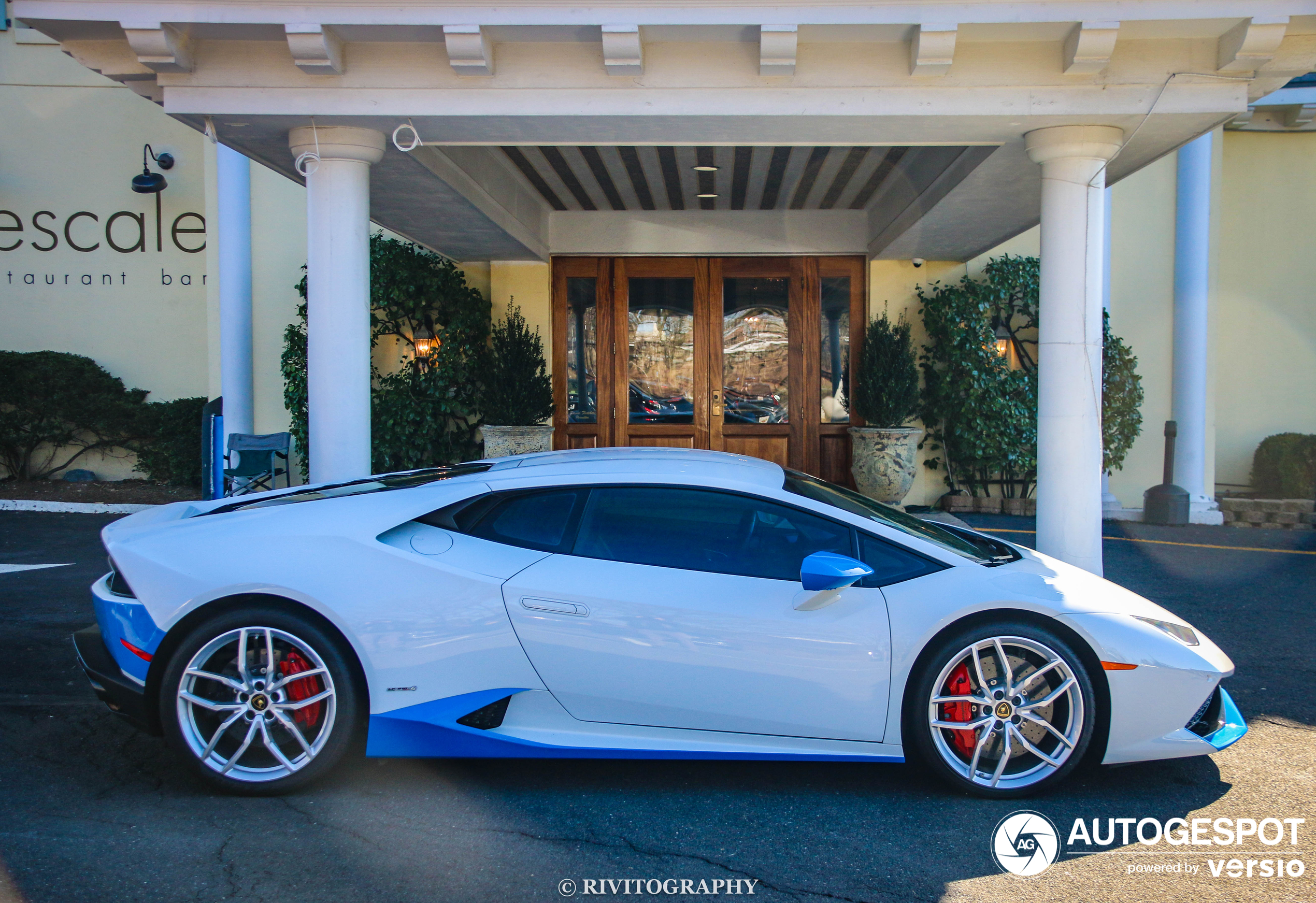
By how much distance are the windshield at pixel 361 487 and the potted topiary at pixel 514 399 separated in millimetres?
5579

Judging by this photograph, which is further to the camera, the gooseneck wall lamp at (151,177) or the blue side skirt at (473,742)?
the gooseneck wall lamp at (151,177)

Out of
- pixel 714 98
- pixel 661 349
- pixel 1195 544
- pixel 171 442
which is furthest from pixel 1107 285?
pixel 171 442

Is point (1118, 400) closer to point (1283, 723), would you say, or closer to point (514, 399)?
point (514, 399)

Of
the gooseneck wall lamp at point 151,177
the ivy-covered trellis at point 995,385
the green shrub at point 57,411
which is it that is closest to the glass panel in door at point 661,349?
the ivy-covered trellis at point 995,385

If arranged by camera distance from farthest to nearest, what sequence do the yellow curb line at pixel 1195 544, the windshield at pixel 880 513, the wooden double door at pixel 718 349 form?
the wooden double door at pixel 718 349
the yellow curb line at pixel 1195 544
the windshield at pixel 880 513

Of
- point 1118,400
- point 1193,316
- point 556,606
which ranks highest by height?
point 1193,316

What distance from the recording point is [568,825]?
2.96m

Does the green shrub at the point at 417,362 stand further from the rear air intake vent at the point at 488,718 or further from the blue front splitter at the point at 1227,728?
the blue front splitter at the point at 1227,728

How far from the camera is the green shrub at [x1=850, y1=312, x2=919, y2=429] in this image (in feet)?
32.3

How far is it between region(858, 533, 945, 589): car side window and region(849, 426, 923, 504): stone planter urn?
21.4ft

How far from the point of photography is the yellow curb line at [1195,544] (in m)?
8.35

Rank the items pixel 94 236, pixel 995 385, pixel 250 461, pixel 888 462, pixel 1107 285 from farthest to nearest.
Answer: pixel 94 236 < pixel 1107 285 < pixel 995 385 < pixel 888 462 < pixel 250 461

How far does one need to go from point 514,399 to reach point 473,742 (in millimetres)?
6764

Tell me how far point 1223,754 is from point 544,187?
25.6 feet
